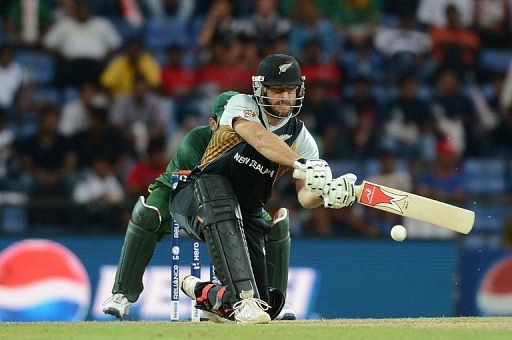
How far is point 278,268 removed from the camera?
8.84 meters

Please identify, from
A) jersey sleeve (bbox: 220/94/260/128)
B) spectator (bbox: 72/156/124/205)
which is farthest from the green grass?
spectator (bbox: 72/156/124/205)

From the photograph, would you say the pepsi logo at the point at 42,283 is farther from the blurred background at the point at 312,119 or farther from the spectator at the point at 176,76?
the spectator at the point at 176,76

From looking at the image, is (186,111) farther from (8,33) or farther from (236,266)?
(236,266)

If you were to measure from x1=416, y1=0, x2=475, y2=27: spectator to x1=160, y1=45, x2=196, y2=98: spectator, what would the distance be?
128 inches

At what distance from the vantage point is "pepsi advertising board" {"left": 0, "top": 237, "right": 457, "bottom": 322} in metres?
12.1

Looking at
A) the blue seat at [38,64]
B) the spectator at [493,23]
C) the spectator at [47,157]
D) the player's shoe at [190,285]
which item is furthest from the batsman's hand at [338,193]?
the spectator at [493,23]

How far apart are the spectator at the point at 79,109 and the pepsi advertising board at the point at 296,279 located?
1.97 meters

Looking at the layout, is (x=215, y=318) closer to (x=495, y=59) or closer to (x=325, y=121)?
(x=325, y=121)

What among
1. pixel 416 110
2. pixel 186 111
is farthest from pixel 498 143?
pixel 186 111

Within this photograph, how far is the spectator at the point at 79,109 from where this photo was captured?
13.9 metres

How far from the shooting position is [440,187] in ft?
43.5

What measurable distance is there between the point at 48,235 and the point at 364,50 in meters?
5.13

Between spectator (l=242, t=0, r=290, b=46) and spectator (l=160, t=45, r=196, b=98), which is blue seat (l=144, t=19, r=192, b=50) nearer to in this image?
spectator (l=160, t=45, r=196, b=98)

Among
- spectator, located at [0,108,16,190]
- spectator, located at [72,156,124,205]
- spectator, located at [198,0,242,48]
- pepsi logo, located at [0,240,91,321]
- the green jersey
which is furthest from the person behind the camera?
spectator, located at [198,0,242,48]
